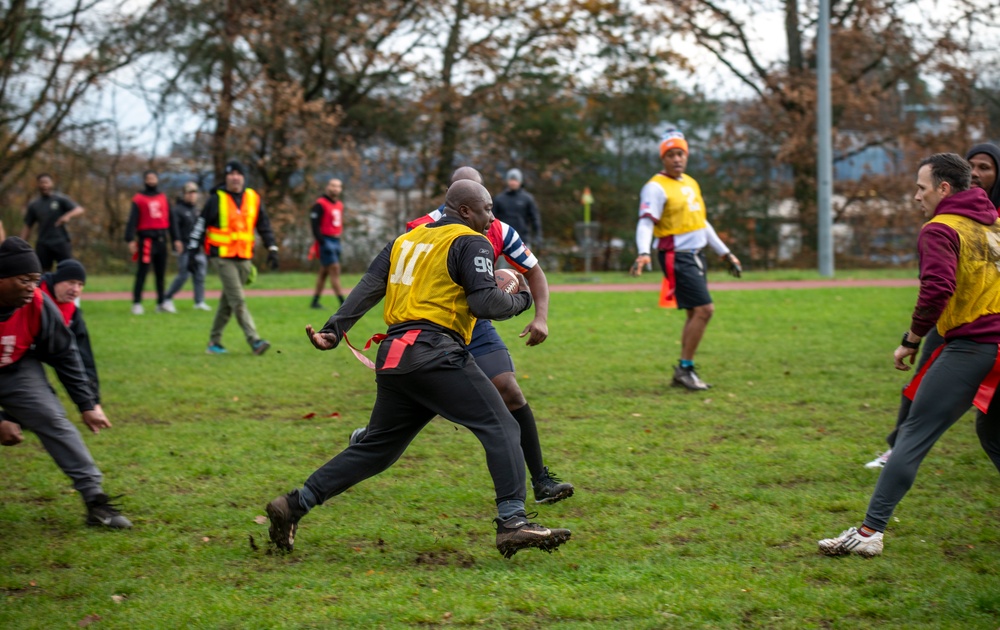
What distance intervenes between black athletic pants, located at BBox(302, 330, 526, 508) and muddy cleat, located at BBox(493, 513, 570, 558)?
130mm

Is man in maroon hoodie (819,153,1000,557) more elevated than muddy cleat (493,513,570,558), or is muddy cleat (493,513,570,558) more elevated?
man in maroon hoodie (819,153,1000,557)

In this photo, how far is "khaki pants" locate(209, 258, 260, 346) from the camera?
11.4 m

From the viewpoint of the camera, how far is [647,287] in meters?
20.6

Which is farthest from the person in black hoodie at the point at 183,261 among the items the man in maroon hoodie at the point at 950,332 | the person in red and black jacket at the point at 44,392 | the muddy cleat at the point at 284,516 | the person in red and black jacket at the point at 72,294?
the man in maroon hoodie at the point at 950,332

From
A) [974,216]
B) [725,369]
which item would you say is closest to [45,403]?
[974,216]

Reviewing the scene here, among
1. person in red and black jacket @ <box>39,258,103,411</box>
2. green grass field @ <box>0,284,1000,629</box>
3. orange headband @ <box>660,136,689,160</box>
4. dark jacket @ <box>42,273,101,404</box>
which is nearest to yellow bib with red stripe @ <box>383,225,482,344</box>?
green grass field @ <box>0,284,1000,629</box>

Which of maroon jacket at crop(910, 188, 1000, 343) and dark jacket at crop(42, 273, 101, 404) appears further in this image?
dark jacket at crop(42, 273, 101, 404)

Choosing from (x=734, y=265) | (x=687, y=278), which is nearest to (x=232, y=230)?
(x=687, y=278)

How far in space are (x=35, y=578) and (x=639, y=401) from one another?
5.32 meters

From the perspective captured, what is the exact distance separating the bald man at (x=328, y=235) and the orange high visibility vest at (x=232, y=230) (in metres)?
3.88

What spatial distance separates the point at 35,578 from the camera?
15.6 feet

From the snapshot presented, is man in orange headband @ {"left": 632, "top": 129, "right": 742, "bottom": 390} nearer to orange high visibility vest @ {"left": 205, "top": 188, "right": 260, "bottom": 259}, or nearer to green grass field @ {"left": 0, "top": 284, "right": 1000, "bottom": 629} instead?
green grass field @ {"left": 0, "top": 284, "right": 1000, "bottom": 629}

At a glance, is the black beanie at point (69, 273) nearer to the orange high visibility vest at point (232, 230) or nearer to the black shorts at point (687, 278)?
the orange high visibility vest at point (232, 230)

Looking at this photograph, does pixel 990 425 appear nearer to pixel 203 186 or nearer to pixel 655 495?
pixel 655 495
